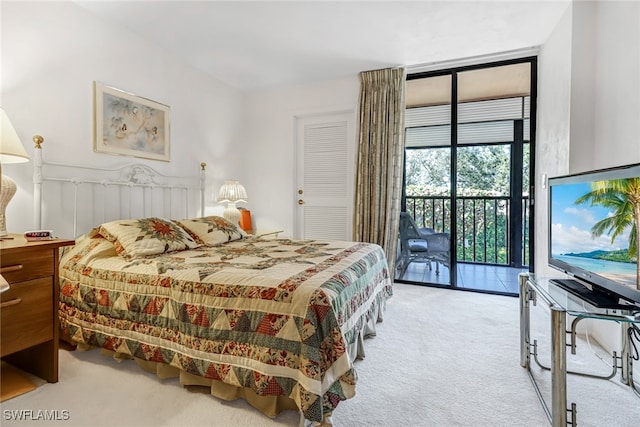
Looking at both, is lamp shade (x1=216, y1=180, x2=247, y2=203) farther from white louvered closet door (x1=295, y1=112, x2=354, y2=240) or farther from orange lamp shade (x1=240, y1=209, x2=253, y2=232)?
white louvered closet door (x1=295, y1=112, x2=354, y2=240)

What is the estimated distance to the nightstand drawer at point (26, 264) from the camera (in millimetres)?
1529

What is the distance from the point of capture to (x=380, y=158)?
3719 mm

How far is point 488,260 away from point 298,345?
362 cm

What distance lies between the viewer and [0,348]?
1.52m

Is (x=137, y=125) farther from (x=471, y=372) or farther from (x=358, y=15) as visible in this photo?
(x=471, y=372)

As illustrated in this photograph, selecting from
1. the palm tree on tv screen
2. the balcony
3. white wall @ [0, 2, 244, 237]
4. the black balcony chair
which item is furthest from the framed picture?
the palm tree on tv screen

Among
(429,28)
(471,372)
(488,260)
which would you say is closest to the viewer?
(471,372)

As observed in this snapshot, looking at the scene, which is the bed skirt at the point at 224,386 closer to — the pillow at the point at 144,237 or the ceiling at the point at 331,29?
the pillow at the point at 144,237

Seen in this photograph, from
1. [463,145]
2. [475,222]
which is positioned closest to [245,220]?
[463,145]

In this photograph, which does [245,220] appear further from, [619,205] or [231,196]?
[619,205]

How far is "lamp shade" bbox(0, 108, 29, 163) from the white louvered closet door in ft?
9.46

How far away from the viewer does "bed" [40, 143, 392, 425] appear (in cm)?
137

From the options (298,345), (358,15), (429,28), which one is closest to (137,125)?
(358,15)

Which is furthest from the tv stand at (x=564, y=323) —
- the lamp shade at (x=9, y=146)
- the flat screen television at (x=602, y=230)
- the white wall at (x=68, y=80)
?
the white wall at (x=68, y=80)
